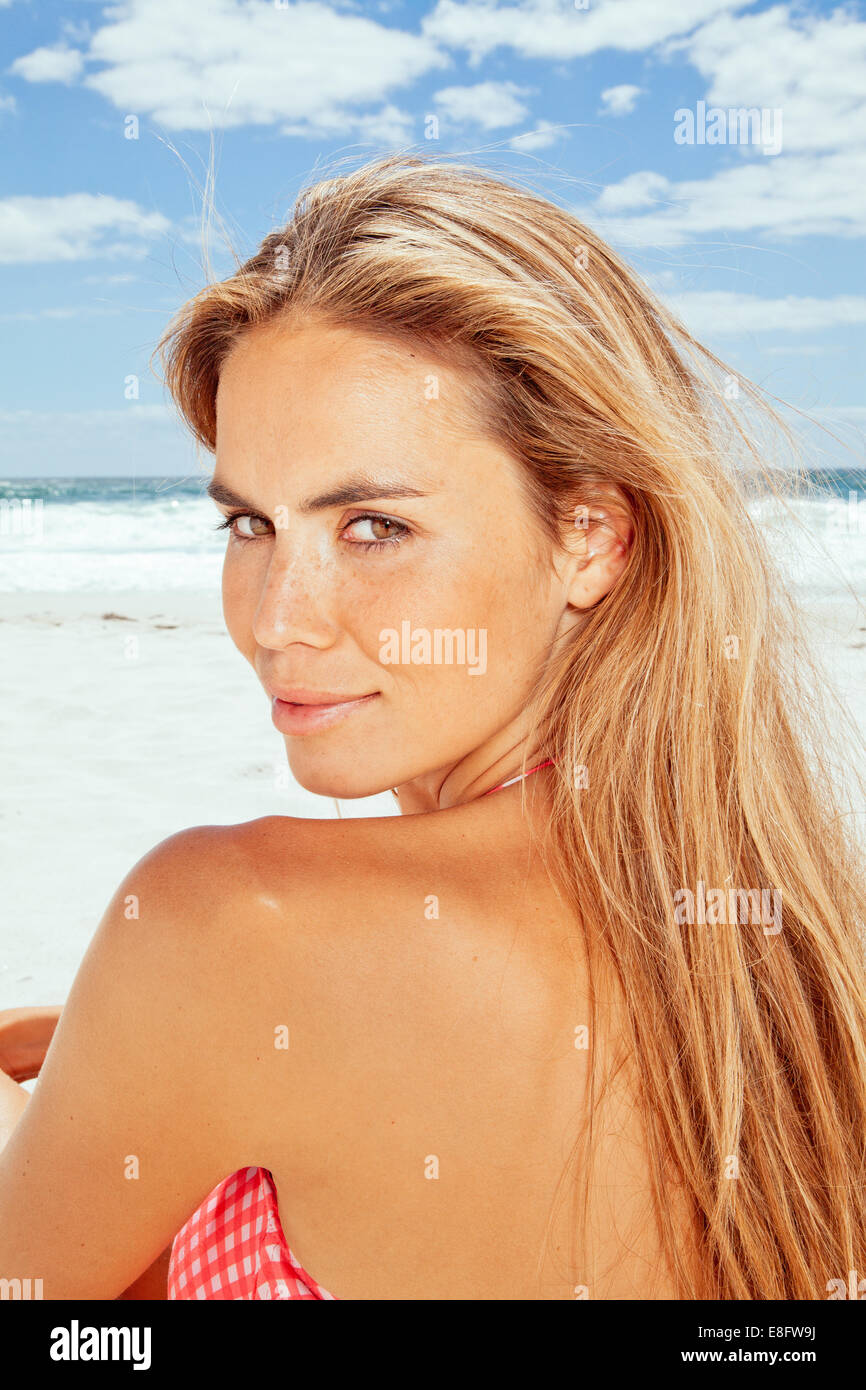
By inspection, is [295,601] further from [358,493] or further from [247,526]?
[247,526]

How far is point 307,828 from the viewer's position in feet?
3.69

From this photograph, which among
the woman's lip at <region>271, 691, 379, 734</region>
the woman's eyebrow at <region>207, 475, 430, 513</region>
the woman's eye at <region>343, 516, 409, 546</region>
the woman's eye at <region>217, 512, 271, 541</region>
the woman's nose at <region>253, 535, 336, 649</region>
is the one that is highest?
the woman's eye at <region>217, 512, 271, 541</region>

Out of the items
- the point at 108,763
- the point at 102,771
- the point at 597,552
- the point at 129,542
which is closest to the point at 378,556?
the point at 597,552

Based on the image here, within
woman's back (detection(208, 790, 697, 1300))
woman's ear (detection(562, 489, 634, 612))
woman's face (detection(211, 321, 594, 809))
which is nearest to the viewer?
woman's back (detection(208, 790, 697, 1300))

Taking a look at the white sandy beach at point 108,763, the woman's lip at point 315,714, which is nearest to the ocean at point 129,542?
the white sandy beach at point 108,763

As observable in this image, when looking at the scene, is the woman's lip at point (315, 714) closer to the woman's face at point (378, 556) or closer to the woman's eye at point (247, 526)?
the woman's face at point (378, 556)

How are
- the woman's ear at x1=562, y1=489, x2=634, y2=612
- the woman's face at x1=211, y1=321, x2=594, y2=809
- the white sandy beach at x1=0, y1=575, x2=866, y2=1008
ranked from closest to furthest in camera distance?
the woman's face at x1=211, y1=321, x2=594, y2=809 < the woman's ear at x1=562, y1=489, x2=634, y2=612 < the white sandy beach at x1=0, y1=575, x2=866, y2=1008

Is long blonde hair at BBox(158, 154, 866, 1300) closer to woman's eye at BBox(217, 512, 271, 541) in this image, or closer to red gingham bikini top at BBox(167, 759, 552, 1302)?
woman's eye at BBox(217, 512, 271, 541)

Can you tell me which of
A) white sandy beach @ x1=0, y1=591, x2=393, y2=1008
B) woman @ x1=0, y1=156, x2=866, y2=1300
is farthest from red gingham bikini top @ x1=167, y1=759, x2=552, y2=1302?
white sandy beach @ x1=0, y1=591, x2=393, y2=1008

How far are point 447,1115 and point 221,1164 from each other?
9.9 inches

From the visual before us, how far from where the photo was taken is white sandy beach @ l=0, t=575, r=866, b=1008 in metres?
4.11

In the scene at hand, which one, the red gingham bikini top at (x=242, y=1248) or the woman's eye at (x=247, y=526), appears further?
the woman's eye at (x=247, y=526)

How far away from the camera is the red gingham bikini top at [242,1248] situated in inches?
49.6
